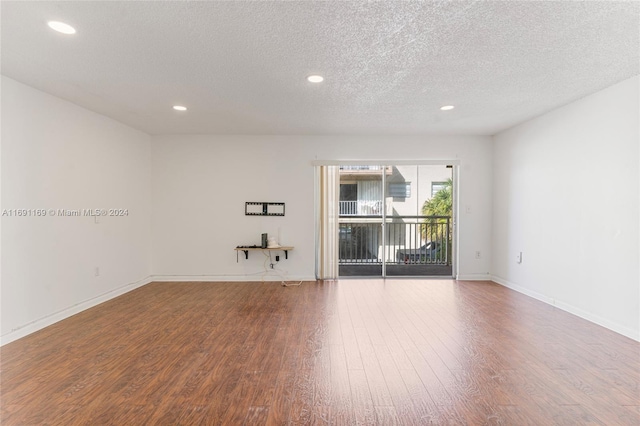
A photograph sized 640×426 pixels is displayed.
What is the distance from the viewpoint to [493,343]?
2.78m

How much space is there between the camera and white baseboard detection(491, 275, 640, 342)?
2.95m

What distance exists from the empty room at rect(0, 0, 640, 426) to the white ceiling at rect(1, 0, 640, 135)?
0.02 metres

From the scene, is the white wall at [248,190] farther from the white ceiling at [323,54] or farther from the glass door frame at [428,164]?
the white ceiling at [323,54]

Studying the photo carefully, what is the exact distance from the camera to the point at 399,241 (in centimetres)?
654

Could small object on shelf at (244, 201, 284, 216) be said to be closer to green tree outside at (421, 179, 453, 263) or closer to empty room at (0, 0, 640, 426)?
empty room at (0, 0, 640, 426)

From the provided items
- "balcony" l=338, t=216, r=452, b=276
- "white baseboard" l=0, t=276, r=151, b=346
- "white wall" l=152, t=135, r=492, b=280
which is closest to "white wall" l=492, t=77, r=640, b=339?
"white wall" l=152, t=135, r=492, b=280

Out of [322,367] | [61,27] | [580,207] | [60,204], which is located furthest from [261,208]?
[580,207]

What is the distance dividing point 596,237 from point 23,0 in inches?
202

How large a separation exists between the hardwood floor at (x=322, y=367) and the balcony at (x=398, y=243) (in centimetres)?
255

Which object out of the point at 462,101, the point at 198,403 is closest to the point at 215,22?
the point at 198,403

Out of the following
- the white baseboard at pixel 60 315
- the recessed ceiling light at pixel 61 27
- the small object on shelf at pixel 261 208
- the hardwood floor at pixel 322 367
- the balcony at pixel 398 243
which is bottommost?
the hardwood floor at pixel 322 367

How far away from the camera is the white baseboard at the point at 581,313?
2950 millimetres

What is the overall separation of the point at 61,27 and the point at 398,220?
5642 millimetres

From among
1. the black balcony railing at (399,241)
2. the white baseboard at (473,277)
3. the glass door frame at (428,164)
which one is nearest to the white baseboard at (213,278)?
the glass door frame at (428,164)
